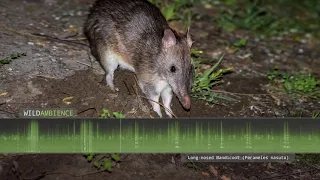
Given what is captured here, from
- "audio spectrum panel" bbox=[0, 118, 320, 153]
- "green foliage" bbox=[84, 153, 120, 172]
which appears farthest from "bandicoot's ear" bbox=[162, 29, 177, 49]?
"green foliage" bbox=[84, 153, 120, 172]

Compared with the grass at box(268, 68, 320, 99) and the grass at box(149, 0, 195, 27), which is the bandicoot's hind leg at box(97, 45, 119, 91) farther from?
the grass at box(268, 68, 320, 99)

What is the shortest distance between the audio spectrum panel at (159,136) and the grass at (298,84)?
1264 mm

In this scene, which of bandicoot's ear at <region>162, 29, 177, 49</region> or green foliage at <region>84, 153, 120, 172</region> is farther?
bandicoot's ear at <region>162, 29, 177, 49</region>

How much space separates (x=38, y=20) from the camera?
26.1 ft

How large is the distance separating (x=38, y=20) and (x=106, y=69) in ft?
7.59

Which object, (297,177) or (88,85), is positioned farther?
(88,85)

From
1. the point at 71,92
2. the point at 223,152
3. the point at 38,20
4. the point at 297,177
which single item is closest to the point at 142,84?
the point at 71,92

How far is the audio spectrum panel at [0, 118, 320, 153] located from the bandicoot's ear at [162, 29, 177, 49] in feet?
3.14

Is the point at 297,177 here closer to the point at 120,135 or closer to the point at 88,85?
the point at 120,135

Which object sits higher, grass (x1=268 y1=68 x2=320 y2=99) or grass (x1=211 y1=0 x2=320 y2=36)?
grass (x1=211 y1=0 x2=320 y2=36)

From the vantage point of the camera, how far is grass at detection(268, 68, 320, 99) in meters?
7.10

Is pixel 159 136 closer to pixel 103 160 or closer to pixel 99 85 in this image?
pixel 103 160

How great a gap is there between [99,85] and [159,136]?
1221mm

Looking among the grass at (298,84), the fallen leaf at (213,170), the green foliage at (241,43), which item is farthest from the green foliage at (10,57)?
the grass at (298,84)
